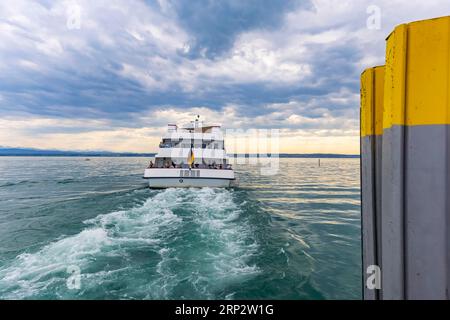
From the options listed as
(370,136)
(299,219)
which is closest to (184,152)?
(299,219)

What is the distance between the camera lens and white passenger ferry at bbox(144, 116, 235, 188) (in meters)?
19.2

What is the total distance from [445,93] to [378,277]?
7.02 ft

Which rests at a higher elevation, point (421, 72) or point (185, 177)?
point (421, 72)

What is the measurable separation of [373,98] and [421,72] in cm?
64

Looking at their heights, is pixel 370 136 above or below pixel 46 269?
above

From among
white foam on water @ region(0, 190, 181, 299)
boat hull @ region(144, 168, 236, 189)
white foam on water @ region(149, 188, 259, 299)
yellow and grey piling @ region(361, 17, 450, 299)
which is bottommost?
white foam on water @ region(149, 188, 259, 299)

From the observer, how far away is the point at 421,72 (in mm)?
1881

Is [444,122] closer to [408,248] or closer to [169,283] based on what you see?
[408,248]

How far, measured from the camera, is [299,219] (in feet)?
39.1

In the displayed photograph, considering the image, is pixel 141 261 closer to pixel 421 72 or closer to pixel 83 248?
pixel 83 248

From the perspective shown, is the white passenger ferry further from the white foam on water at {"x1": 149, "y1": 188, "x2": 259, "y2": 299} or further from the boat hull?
the white foam on water at {"x1": 149, "y1": 188, "x2": 259, "y2": 299}

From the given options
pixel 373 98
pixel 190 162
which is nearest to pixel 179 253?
pixel 373 98

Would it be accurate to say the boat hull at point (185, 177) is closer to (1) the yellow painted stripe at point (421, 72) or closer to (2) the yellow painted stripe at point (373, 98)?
(2) the yellow painted stripe at point (373, 98)

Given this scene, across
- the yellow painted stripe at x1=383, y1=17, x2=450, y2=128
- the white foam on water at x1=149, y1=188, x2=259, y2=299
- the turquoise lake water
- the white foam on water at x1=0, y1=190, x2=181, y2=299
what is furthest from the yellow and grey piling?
the white foam on water at x1=0, y1=190, x2=181, y2=299
